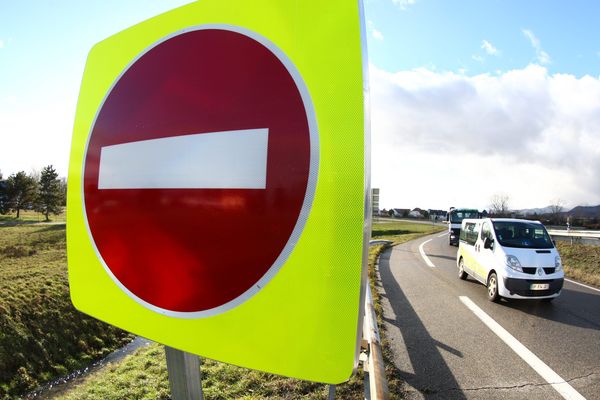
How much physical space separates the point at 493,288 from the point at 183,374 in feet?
29.6

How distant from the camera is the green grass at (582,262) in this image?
11.4 meters

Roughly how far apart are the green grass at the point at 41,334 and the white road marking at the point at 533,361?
31.7 ft

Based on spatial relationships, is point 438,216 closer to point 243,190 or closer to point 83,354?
point 83,354

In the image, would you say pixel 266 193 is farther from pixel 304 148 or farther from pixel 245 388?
pixel 245 388

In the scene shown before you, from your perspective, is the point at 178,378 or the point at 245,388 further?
the point at 245,388

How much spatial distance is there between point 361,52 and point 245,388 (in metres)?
4.72

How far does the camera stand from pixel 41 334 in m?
9.09

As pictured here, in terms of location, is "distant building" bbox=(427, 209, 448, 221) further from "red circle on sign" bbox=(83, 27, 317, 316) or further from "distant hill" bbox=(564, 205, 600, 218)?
"red circle on sign" bbox=(83, 27, 317, 316)

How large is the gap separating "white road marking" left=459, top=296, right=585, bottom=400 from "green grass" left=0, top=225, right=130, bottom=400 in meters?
9.66

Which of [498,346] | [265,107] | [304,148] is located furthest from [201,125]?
[498,346]

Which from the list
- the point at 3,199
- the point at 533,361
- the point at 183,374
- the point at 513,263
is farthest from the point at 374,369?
the point at 3,199

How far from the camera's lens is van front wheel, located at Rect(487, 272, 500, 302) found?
320 inches

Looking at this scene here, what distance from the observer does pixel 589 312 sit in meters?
7.34

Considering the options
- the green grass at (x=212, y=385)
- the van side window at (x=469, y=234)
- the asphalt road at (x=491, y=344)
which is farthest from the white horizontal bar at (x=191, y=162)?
the van side window at (x=469, y=234)
